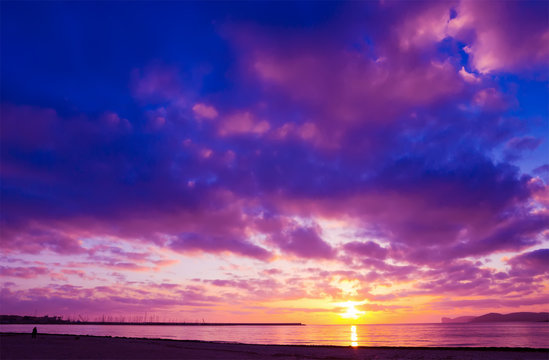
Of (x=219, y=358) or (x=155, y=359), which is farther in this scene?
(x=219, y=358)

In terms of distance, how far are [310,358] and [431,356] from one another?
1734 centimetres

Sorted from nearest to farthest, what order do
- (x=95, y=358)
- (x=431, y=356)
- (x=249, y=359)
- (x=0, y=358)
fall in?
(x=0, y=358) < (x=95, y=358) < (x=249, y=359) < (x=431, y=356)

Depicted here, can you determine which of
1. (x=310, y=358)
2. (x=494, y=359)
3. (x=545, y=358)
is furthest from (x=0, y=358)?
(x=545, y=358)

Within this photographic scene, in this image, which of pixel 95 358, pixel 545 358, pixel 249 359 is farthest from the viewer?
pixel 545 358

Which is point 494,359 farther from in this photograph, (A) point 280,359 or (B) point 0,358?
(B) point 0,358

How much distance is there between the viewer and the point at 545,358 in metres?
44.4

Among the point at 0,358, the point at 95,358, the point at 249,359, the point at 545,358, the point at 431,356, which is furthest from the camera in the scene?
the point at 431,356

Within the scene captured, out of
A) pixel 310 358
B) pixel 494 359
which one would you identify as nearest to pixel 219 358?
pixel 310 358

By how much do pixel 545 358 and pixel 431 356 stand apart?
1285 centimetres

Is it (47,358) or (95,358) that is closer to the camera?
(47,358)

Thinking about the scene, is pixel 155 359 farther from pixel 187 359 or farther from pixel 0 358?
pixel 0 358

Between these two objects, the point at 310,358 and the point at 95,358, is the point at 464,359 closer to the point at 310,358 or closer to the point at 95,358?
the point at 310,358

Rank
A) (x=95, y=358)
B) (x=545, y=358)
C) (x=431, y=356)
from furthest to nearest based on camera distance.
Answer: (x=431, y=356) < (x=545, y=358) < (x=95, y=358)

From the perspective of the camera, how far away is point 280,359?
43500 mm
